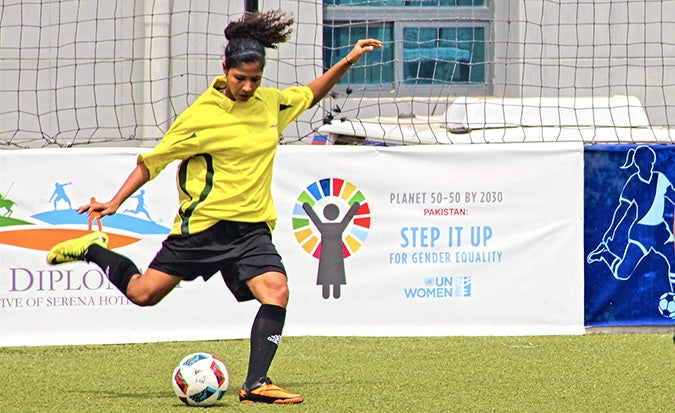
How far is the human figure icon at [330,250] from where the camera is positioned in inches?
363

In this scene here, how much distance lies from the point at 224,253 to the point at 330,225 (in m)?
2.34

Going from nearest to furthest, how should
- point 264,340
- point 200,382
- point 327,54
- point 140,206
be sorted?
point 200,382 → point 264,340 → point 140,206 → point 327,54

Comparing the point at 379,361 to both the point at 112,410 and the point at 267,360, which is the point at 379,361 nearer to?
the point at 267,360

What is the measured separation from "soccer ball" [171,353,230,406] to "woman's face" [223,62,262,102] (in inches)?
54.7

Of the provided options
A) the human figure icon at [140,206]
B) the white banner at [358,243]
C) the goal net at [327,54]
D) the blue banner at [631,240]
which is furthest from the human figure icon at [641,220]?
the goal net at [327,54]

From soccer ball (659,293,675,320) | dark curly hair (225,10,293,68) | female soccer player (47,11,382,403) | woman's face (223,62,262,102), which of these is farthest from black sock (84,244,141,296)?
soccer ball (659,293,675,320)

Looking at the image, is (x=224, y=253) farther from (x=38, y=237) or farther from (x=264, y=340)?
(x=38, y=237)

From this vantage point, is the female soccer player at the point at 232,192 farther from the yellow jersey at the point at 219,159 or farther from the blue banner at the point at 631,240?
the blue banner at the point at 631,240

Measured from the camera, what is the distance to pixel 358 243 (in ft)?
30.4

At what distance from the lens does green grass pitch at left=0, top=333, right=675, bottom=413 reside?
22.1ft

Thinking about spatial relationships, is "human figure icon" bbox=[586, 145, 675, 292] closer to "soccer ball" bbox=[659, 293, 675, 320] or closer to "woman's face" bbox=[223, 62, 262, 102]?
"soccer ball" bbox=[659, 293, 675, 320]

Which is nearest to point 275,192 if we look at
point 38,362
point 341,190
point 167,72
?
point 341,190

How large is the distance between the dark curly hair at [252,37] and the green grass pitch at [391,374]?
69.7 inches

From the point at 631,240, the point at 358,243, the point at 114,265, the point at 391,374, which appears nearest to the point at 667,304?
the point at 631,240
